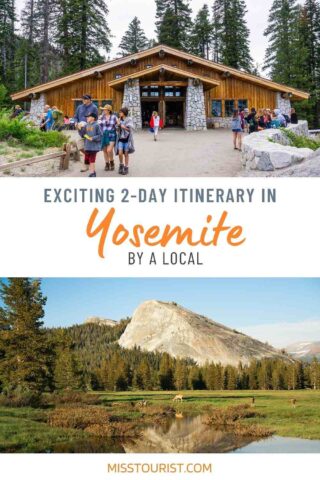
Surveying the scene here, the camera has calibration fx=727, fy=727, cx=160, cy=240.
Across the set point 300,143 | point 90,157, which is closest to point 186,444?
point 90,157

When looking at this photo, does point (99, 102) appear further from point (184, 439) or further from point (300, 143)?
point (184, 439)

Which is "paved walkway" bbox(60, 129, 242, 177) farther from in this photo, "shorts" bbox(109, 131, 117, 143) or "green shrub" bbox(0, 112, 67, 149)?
"green shrub" bbox(0, 112, 67, 149)

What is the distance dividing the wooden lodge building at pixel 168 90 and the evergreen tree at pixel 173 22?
3443 millimetres

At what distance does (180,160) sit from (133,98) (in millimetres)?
11347

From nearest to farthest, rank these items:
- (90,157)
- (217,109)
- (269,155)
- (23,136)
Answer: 1. (90,157)
2. (269,155)
3. (23,136)
4. (217,109)

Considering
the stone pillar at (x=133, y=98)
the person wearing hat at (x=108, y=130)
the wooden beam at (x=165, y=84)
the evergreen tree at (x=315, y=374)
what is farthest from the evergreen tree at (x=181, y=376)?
the wooden beam at (x=165, y=84)

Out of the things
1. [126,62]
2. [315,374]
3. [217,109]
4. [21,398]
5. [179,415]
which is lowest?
[179,415]

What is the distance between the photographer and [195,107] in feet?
86.4

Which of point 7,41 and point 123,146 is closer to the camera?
point 123,146

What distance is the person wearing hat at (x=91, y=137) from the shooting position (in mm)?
12617

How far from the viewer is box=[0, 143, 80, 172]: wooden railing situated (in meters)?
13.2

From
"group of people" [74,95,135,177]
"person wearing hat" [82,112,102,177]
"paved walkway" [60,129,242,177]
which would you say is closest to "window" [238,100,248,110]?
"paved walkway" [60,129,242,177]
